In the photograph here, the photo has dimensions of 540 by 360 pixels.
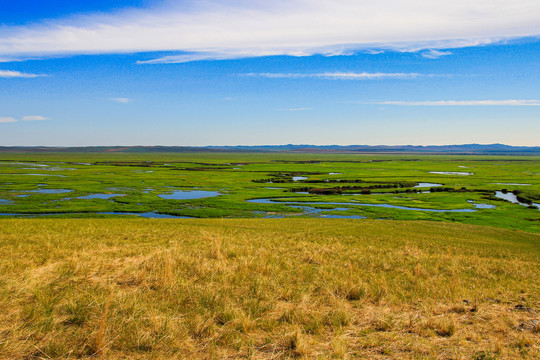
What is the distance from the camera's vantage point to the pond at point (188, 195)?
48588 millimetres

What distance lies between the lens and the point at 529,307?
27.0 ft

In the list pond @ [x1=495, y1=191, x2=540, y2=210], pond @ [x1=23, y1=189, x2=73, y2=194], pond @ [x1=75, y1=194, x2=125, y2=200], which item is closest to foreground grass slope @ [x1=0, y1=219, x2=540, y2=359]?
pond @ [x1=75, y1=194, x2=125, y2=200]

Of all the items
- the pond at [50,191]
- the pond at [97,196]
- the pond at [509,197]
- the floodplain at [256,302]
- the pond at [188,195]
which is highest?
the floodplain at [256,302]

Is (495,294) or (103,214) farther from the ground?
(495,294)

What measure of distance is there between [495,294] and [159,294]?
815 centimetres

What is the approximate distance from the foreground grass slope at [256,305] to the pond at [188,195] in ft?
116

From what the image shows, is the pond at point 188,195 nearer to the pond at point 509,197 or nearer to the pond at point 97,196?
the pond at point 97,196

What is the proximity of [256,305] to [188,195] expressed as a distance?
149 ft

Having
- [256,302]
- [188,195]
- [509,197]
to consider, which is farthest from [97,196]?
[509,197]

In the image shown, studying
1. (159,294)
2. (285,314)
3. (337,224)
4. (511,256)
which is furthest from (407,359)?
(337,224)

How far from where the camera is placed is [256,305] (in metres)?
7.55

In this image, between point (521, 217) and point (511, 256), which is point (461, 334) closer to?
point (511, 256)

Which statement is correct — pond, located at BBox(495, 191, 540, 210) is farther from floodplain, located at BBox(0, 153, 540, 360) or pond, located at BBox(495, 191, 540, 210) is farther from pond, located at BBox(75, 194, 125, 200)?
pond, located at BBox(75, 194, 125, 200)

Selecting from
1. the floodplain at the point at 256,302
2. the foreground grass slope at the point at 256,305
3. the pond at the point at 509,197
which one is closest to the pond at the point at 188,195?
the floodplain at the point at 256,302
